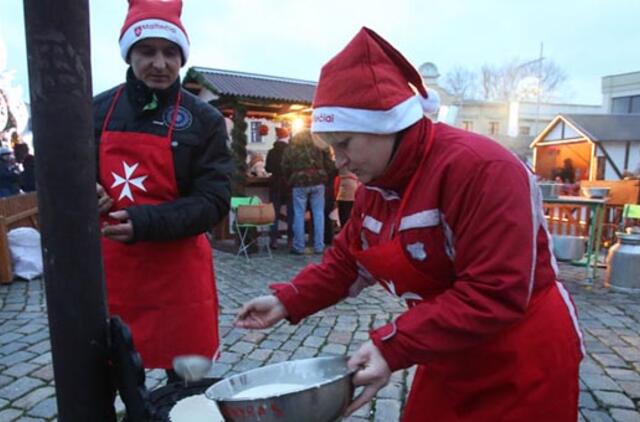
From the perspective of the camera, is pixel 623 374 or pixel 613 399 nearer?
pixel 613 399

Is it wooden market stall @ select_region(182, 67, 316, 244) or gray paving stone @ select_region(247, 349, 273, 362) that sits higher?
wooden market stall @ select_region(182, 67, 316, 244)

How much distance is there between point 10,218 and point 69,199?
6.38 metres

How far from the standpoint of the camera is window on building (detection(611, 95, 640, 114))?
3484 cm

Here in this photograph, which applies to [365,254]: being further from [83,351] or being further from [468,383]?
[83,351]

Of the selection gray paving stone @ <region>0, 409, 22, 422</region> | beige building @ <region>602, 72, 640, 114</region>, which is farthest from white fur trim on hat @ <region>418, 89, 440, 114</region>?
beige building @ <region>602, 72, 640, 114</region>

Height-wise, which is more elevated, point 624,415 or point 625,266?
point 625,266

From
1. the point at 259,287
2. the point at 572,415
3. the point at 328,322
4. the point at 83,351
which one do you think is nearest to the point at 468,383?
the point at 572,415

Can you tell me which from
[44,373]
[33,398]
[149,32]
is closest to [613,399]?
[149,32]

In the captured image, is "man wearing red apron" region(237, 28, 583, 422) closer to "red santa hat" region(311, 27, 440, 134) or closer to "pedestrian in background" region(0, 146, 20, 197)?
"red santa hat" region(311, 27, 440, 134)

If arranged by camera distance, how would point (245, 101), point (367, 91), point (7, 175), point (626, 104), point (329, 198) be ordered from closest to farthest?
point (367, 91), point (329, 198), point (245, 101), point (7, 175), point (626, 104)

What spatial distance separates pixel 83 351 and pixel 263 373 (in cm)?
44

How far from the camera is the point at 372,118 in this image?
115cm

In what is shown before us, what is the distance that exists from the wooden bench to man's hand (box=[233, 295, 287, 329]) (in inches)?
204

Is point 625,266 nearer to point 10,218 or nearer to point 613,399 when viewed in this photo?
point 613,399
